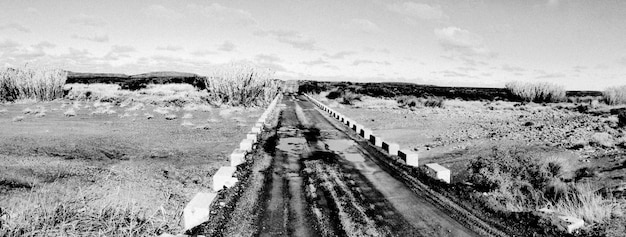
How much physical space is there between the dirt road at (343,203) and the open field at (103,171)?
148cm

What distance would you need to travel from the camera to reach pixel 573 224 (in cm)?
491

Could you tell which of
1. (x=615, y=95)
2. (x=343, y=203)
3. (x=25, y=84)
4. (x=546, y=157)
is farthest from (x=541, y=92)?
(x=25, y=84)

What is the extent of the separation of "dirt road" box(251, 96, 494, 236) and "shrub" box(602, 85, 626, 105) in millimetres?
35752

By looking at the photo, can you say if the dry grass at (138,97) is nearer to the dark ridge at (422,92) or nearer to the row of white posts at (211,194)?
the row of white posts at (211,194)

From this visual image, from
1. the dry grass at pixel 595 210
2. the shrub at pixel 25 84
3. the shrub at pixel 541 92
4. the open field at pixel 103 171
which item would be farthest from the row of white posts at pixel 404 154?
the shrub at pixel 541 92

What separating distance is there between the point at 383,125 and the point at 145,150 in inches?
444

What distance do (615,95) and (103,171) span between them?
138ft

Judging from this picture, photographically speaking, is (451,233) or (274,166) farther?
(274,166)

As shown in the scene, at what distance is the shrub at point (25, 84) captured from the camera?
3095 cm

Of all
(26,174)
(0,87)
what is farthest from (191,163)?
(0,87)

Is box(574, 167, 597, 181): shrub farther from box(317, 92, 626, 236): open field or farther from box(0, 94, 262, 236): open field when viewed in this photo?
box(0, 94, 262, 236): open field

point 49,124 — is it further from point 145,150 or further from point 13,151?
point 145,150

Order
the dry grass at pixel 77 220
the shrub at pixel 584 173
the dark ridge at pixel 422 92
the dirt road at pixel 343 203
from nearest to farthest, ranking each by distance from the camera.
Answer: the dry grass at pixel 77 220 → the dirt road at pixel 343 203 → the shrub at pixel 584 173 → the dark ridge at pixel 422 92

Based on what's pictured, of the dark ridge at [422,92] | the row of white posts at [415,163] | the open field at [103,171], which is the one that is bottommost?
the open field at [103,171]
